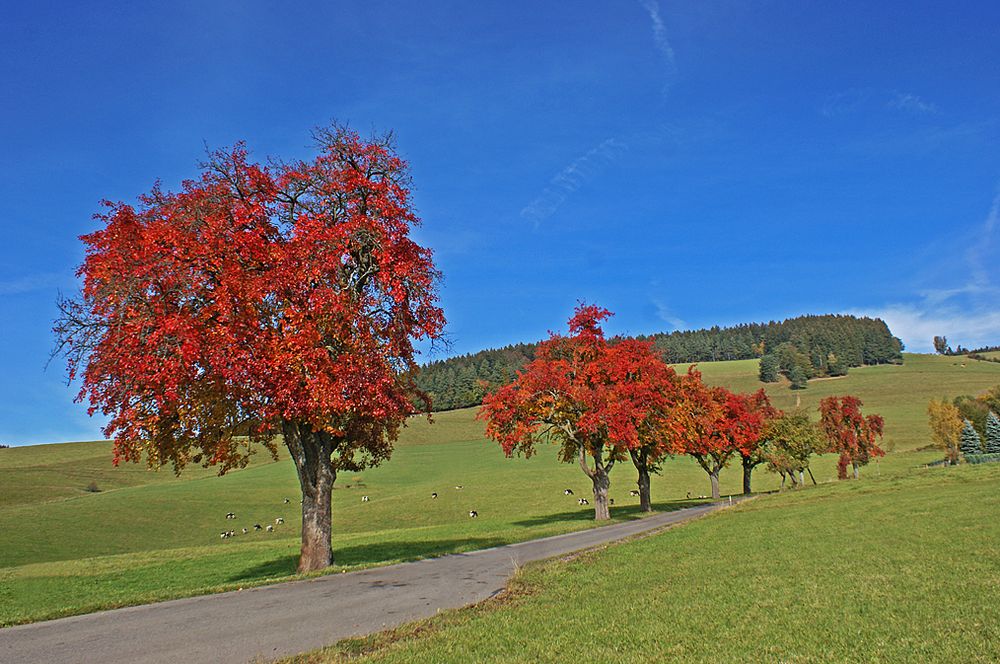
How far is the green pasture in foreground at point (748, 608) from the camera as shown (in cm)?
780

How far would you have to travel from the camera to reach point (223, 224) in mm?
18062

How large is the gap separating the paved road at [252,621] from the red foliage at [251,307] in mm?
5038

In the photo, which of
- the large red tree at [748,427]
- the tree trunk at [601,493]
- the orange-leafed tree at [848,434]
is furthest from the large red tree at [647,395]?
the orange-leafed tree at [848,434]

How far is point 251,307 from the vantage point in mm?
17328

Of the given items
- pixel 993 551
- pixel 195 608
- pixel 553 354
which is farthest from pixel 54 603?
pixel 553 354

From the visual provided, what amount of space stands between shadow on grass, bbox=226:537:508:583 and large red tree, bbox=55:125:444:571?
4.06 metres

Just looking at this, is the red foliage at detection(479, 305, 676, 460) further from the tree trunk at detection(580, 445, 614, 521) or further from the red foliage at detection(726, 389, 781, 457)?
the red foliage at detection(726, 389, 781, 457)

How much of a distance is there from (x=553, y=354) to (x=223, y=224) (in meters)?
27.9

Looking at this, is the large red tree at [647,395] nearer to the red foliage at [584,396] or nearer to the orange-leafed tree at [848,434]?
the red foliage at [584,396]

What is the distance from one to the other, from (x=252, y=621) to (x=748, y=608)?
8.67 metres

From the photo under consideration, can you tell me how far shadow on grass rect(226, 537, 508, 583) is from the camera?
22812 mm

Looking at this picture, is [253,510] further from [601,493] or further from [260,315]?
[260,315]

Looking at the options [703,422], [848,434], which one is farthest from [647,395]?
[848,434]

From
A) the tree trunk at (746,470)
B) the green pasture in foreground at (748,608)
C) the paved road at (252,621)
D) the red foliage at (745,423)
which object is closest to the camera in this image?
the green pasture in foreground at (748,608)
